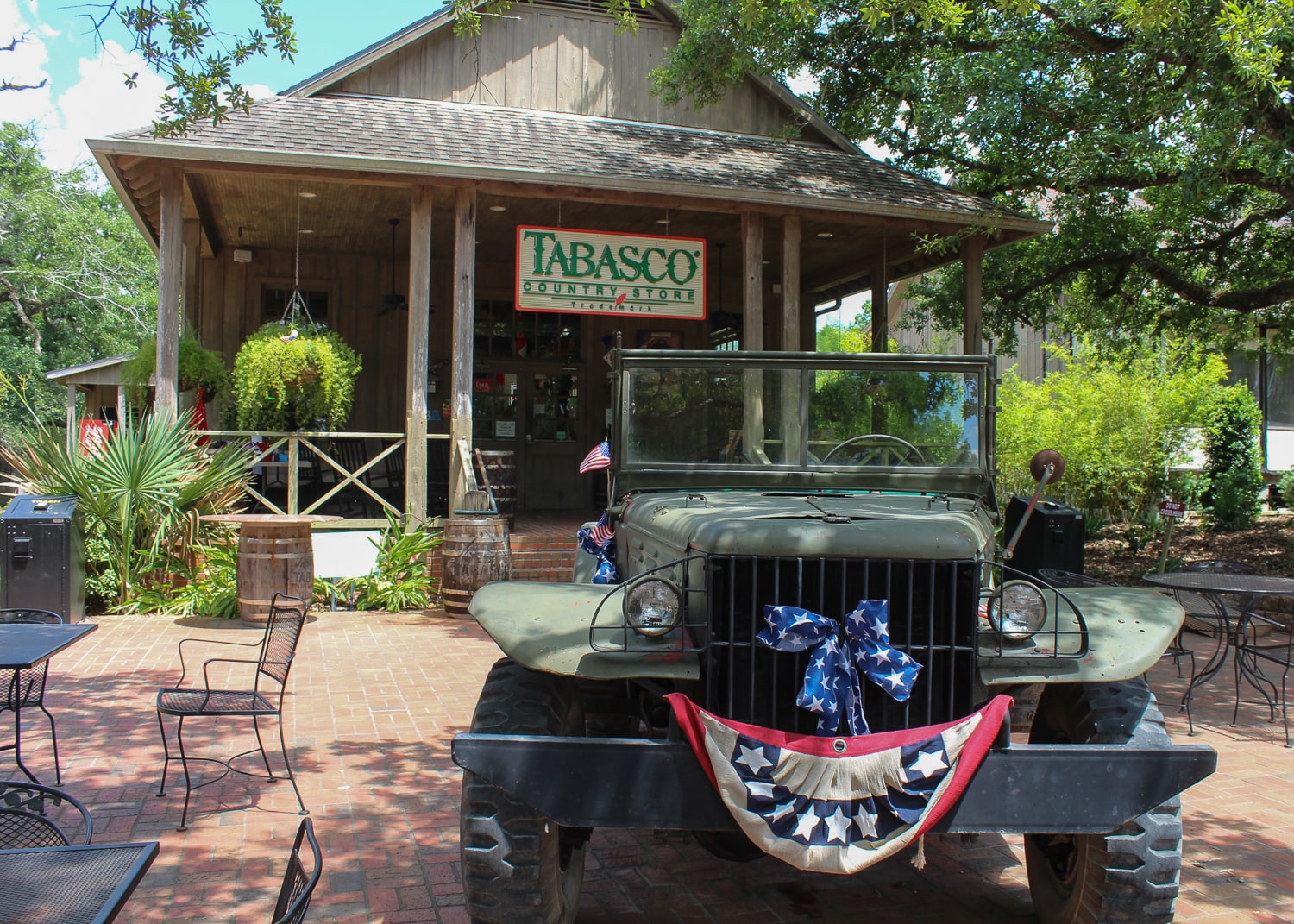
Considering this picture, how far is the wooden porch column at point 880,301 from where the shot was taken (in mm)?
12109

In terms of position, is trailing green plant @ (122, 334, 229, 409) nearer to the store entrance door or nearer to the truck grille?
the store entrance door

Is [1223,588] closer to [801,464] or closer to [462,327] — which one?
[801,464]

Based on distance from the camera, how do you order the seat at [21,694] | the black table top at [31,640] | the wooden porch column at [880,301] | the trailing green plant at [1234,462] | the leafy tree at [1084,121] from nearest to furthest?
the black table top at [31,640] → the seat at [21,694] → the leafy tree at [1084,121] → the wooden porch column at [880,301] → the trailing green plant at [1234,462]

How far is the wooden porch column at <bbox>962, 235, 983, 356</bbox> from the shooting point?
Answer: 1157 cm

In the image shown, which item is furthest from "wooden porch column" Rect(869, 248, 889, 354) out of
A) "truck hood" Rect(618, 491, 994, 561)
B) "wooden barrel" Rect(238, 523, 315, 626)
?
"truck hood" Rect(618, 491, 994, 561)

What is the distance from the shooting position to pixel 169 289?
9492 millimetres

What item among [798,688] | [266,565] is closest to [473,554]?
[266,565]

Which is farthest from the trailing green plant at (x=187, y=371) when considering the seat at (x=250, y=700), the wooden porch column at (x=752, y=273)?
the seat at (x=250, y=700)

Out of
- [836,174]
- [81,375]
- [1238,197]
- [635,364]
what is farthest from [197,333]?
[1238,197]

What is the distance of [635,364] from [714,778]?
7.41 ft

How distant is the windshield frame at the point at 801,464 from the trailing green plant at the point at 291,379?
583 centimetres

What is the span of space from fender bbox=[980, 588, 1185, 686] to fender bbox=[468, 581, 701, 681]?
2.91ft

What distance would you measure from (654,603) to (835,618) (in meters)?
0.52

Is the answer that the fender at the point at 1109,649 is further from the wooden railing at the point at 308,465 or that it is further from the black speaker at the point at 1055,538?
the wooden railing at the point at 308,465
